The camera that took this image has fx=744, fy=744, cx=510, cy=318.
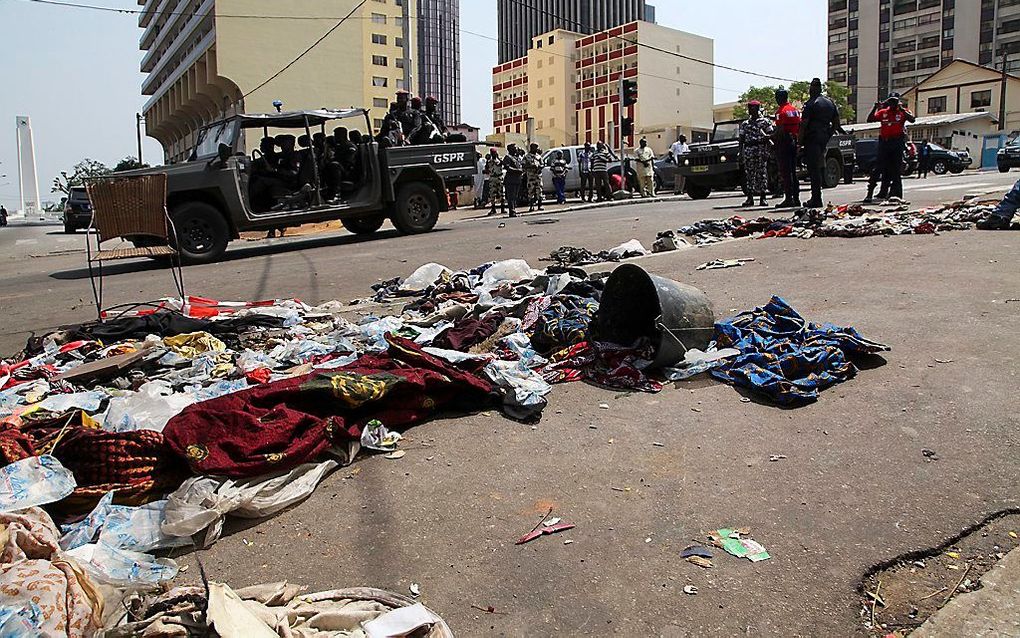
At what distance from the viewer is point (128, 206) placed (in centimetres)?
672

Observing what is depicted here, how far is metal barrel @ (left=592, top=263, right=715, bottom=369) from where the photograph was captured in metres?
4.17

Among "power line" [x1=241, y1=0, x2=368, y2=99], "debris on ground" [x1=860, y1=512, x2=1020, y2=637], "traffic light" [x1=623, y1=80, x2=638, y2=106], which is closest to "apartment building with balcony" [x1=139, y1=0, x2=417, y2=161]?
"power line" [x1=241, y1=0, x2=368, y2=99]

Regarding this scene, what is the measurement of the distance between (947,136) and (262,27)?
5203 centimetres

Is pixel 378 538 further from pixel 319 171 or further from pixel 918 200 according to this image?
pixel 918 200

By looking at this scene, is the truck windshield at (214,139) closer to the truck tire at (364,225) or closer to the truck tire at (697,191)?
the truck tire at (364,225)

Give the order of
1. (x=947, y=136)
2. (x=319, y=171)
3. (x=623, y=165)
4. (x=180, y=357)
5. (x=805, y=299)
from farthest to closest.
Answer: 1. (x=947, y=136)
2. (x=623, y=165)
3. (x=319, y=171)
4. (x=805, y=299)
5. (x=180, y=357)

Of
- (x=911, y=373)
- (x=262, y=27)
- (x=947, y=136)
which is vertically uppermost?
(x=262, y=27)

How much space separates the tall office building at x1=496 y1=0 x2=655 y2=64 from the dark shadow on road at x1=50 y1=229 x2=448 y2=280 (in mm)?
21026

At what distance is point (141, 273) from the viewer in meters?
10.2

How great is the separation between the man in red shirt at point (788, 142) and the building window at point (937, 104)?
232 feet

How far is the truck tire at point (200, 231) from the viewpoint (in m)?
10.5

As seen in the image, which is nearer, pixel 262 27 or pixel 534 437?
pixel 534 437

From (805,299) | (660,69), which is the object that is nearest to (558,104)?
(660,69)

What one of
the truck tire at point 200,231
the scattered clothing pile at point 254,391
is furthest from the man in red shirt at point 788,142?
the truck tire at point 200,231
